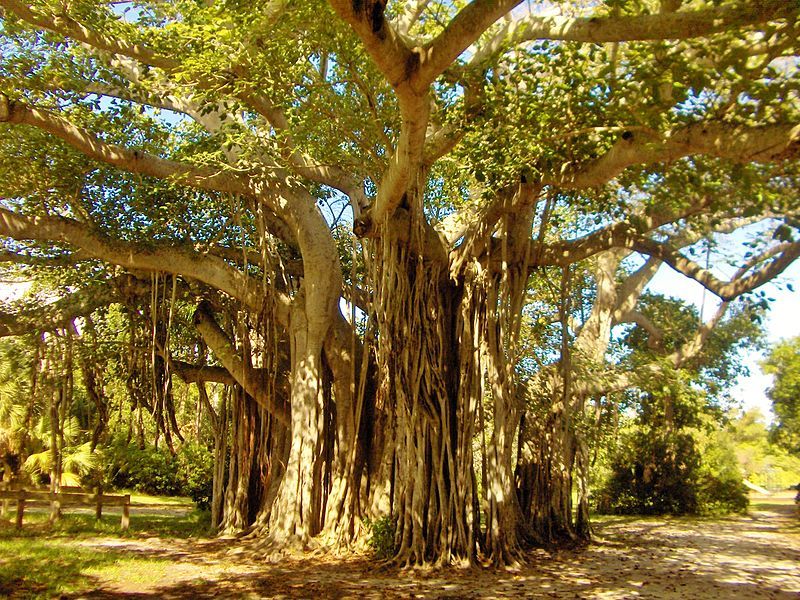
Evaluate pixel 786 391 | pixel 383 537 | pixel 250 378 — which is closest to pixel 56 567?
pixel 383 537

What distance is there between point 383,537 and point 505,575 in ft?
4.10

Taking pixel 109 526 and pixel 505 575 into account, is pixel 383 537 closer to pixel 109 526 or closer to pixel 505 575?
pixel 505 575

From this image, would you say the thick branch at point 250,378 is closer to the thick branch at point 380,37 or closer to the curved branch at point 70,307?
the curved branch at point 70,307

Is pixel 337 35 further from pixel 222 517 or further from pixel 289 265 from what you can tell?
pixel 222 517

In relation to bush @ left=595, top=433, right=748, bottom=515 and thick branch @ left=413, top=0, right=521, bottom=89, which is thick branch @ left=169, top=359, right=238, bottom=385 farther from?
bush @ left=595, top=433, right=748, bottom=515

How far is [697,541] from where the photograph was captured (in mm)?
9141

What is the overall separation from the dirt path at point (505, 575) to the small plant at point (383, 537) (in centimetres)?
19

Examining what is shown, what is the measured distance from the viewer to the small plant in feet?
22.9

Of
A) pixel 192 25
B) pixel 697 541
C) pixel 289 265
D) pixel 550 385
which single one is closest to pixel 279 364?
pixel 289 265

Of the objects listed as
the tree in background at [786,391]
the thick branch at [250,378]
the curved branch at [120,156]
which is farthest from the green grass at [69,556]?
the tree in background at [786,391]

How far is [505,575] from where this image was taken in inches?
256

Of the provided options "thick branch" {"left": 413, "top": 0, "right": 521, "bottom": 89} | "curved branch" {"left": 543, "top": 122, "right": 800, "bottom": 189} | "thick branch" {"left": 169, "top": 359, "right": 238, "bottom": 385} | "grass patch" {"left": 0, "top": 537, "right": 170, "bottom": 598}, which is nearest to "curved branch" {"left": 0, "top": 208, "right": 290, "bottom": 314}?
"thick branch" {"left": 169, "top": 359, "right": 238, "bottom": 385}

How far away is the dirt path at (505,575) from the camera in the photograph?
5621 millimetres

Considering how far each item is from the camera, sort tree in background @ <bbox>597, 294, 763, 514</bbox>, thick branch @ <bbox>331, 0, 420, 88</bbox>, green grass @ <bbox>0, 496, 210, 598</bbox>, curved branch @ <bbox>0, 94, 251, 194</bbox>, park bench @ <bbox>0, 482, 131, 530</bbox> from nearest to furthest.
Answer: thick branch @ <bbox>331, 0, 420, 88</bbox> → green grass @ <bbox>0, 496, 210, 598</bbox> → curved branch @ <bbox>0, 94, 251, 194</bbox> → park bench @ <bbox>0, 482, 131, 530</bbox> → tree in background @ <bbox>597, 294, 763, 514</bbox>
